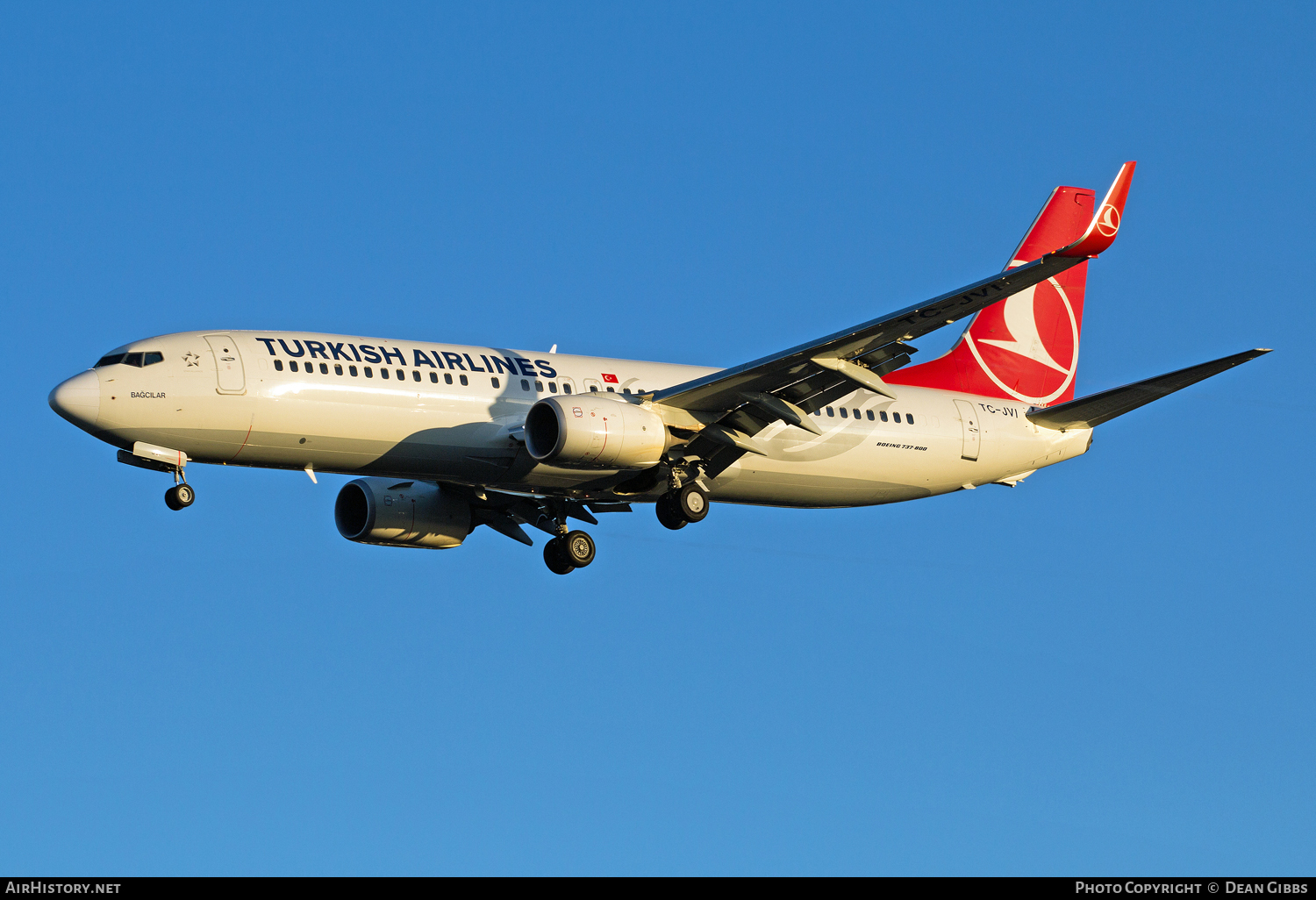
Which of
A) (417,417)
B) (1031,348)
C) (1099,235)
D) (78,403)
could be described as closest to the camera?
(1099,235)

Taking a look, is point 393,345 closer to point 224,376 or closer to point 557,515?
point 224,376

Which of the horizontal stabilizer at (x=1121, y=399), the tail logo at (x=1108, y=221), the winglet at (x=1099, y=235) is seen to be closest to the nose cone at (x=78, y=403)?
the winglet at (x=1099, y=235)

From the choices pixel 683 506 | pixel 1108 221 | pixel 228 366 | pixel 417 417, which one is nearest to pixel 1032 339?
pixel 683 506

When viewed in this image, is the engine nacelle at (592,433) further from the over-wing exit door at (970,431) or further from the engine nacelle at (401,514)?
the over-wing exit door at (970,431)

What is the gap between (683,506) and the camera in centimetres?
4019

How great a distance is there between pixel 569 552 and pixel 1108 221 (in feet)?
55.8

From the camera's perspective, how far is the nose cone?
119ft

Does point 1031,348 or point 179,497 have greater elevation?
point 1031,348

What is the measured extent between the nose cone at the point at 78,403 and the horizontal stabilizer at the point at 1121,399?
23.8 m

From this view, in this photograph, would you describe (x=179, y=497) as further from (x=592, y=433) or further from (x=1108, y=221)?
(x=1108, y=221)

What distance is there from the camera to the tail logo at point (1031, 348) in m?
47.9

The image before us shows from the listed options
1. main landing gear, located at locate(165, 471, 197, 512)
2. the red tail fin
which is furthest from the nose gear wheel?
the red tail fin

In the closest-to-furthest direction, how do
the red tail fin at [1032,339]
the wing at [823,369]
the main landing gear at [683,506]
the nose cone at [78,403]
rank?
the wing at [823,369] < the nose cone at [78,403] < the main landing gear at [683,506] < the red tail fin at [1032,339]
